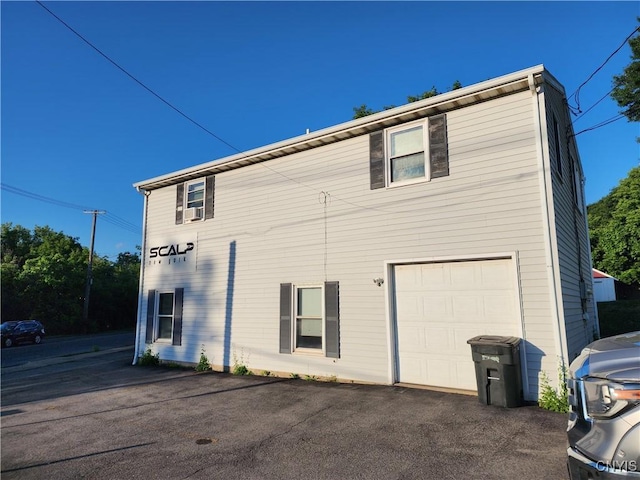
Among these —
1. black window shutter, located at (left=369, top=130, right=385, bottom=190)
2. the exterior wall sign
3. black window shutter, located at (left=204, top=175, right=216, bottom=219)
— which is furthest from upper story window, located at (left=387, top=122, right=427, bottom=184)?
the exterior wall sign

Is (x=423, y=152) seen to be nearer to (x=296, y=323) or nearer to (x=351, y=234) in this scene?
(x=351, y=234)

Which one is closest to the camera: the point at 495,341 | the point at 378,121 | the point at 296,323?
the point at 495,341

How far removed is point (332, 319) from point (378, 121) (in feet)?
14.3

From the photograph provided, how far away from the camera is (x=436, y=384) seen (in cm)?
702

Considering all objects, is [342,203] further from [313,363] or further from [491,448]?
[491,448]

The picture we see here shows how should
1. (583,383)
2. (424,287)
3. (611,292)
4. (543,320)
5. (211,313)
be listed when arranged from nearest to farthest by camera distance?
(583,383) → (543,320) → (424,287) → (211,313) → (611,292)

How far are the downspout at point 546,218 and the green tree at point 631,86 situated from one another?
1091cm

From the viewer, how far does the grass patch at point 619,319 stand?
12913mm

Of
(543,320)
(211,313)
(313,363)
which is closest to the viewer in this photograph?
(543,320)

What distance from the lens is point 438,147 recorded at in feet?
24.6

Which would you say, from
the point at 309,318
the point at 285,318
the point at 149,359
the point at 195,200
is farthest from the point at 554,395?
the point at 149,359

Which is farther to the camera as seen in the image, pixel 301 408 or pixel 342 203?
pixel 342 203

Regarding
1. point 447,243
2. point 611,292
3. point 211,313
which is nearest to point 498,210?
point 447,243

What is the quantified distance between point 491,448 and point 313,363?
15.2ft
